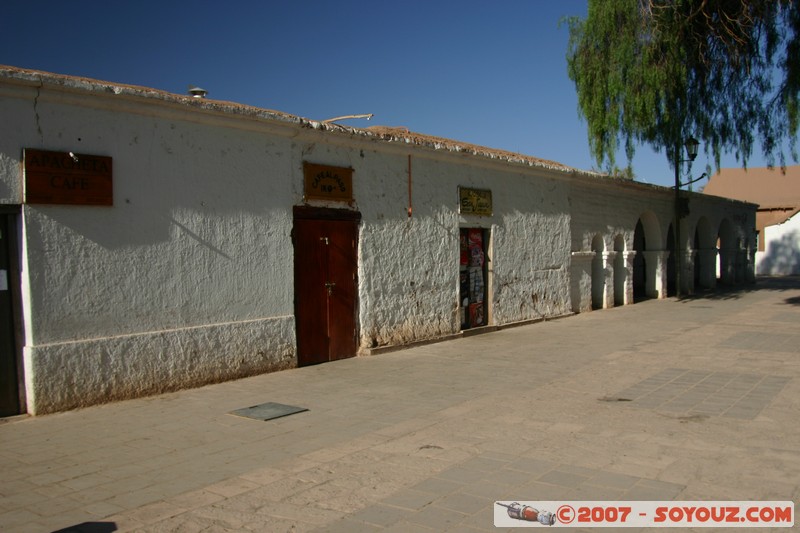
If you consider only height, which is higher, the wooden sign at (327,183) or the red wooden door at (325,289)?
the wooden sign at (327,183)

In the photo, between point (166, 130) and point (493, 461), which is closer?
point (493, 461)

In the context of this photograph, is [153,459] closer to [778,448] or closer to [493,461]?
[493,461]

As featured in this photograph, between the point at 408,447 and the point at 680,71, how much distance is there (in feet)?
46.0

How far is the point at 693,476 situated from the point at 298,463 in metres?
2.67

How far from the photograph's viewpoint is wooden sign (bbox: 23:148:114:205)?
6.07 meters

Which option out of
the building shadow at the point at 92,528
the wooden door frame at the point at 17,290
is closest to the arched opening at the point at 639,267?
the wooden door frame at the point at 17,290

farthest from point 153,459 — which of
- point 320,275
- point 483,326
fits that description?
point 483,326

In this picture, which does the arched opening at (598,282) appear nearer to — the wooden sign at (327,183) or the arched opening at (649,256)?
the arched opening at (649,256)

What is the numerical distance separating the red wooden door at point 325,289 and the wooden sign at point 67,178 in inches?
104

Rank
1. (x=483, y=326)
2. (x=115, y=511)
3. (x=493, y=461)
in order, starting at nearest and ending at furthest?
(x=115, y=511) < (x=493, y=461) < (x=483, y=326)

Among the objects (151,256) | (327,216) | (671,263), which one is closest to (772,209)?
(671,263)

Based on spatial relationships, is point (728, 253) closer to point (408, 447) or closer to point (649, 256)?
point (649, 256)

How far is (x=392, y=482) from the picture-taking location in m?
4.28

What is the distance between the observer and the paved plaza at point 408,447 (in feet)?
12.8
